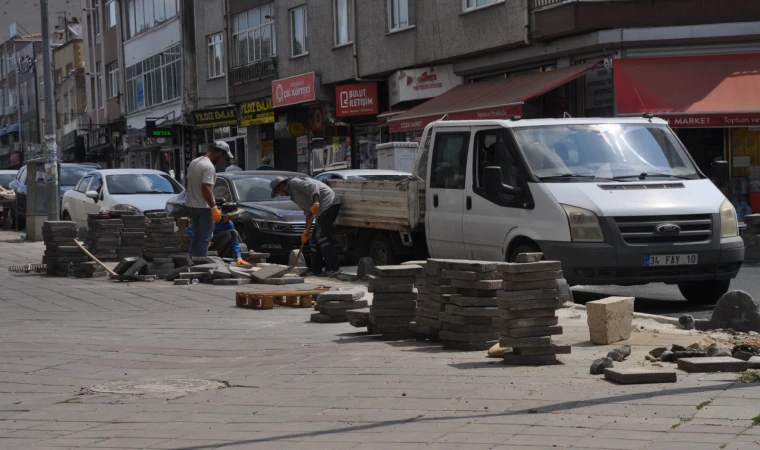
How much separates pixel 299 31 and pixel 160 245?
2072 centimetres

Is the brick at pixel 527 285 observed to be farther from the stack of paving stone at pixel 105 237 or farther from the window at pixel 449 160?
the stack of paving stone at pixel 105 237

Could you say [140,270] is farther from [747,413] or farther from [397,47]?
[397,47]

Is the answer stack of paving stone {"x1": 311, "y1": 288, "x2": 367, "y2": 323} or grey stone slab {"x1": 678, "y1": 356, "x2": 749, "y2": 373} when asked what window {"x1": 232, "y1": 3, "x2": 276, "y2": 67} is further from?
grey stone slab {"x1": 678, "y1": 356, "x2": 749, "y2": 373}

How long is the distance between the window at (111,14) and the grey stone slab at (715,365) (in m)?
51.1

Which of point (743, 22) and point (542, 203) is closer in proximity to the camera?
point (542, 203)

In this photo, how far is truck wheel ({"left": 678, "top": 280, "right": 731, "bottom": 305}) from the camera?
37.5ft

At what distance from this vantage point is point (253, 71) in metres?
38.7

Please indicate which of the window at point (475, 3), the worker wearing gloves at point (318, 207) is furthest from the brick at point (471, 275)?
the window at point (475, 3)

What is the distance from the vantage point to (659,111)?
21.0 metres

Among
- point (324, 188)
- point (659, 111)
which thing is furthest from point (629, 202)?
point (659, 111)

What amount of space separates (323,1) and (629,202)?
942 inches

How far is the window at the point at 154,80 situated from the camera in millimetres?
45906

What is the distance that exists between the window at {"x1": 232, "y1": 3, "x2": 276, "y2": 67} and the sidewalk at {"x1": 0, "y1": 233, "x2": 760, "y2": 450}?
2811cm

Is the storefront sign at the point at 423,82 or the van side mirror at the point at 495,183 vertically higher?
the storefront sign at the point at 423,82
